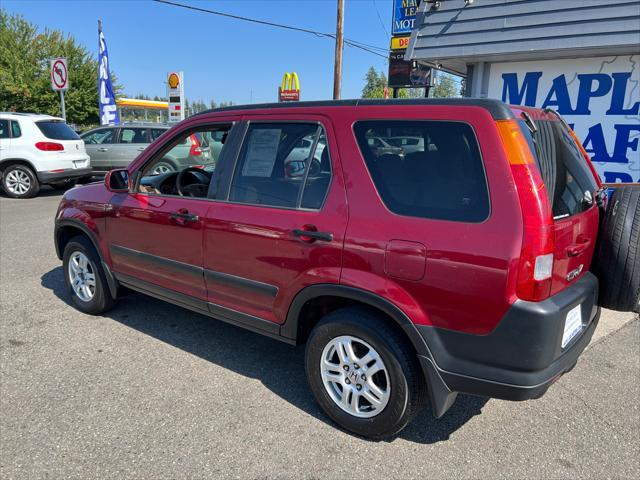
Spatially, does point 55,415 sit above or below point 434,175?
below

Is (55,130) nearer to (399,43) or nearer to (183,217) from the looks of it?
(183,217)

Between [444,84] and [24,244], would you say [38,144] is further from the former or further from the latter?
[444,84]

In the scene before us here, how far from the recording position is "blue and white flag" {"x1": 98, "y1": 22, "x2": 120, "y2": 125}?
1720 centimetres

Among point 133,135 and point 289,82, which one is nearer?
point 133,135

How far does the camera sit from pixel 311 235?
266cm

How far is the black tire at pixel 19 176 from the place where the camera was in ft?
35.5

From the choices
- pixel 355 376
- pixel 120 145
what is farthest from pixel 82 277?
pixel 120 145

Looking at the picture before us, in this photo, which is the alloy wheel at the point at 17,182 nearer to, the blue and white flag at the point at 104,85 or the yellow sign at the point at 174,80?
the yellow sign at the point at 174,80

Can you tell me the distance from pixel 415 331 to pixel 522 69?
5505 millimetres

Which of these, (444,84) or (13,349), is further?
(444,84)

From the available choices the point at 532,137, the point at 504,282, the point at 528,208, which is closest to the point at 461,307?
the point at 504,282

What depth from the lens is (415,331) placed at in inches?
93.8

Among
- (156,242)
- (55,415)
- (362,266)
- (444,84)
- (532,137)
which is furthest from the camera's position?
(444,84)

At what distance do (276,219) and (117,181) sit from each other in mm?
1630
